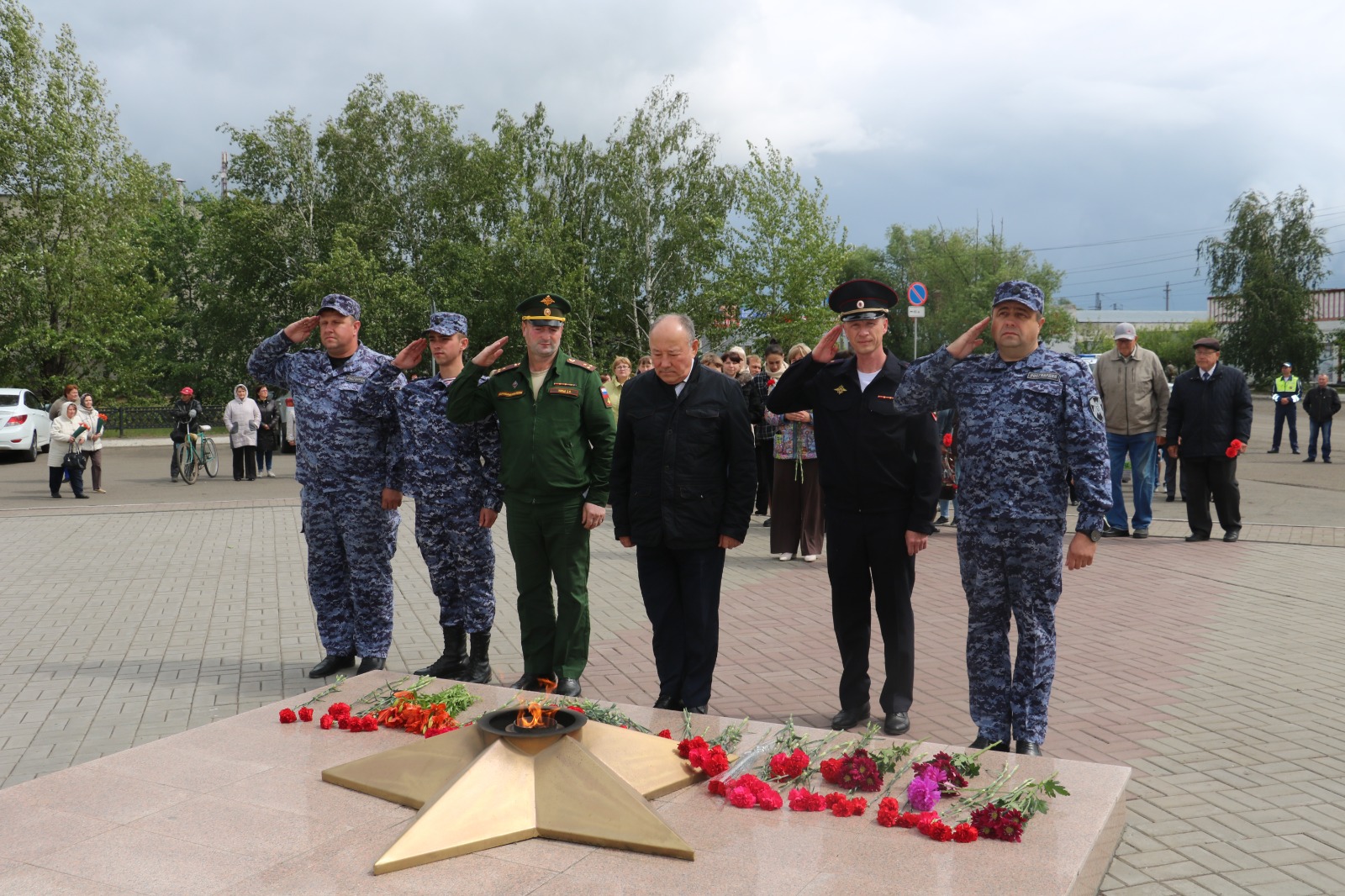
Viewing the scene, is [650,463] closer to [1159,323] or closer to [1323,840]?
[1323,840]

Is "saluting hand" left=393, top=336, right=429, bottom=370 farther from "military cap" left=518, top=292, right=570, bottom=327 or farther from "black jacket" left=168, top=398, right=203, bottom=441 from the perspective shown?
"black jacket" left=168, top=398, right=203, bottom=441

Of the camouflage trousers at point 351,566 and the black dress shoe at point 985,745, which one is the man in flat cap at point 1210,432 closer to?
the black dress shoe at point 985,745

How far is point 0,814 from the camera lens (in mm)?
3717

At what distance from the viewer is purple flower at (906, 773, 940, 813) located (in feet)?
11.8

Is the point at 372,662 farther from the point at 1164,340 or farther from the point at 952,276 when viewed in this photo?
the point at 1164,340

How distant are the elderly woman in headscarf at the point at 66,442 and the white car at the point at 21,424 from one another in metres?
8.23

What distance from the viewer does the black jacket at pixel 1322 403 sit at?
2148cm

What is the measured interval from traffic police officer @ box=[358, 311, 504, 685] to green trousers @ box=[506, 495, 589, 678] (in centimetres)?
28

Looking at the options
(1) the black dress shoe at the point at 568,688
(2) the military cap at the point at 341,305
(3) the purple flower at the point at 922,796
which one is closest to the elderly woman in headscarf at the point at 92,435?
(2) the military cap at the point at 341,305

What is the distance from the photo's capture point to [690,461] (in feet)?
17.2

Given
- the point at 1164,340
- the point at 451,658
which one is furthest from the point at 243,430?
the point at 1164,340

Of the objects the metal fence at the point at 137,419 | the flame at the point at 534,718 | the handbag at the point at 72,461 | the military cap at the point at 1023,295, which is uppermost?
the military cap at the point at 1023,295

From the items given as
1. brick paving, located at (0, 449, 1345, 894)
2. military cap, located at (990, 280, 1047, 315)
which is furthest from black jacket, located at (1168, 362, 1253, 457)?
military cap, located at (990, 280, 1047, 315)

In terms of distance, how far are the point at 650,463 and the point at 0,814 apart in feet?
9.64
